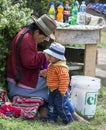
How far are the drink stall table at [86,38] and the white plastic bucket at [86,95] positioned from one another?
0.87 m

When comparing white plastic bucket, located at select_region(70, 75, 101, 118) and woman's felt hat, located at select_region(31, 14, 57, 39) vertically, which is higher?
woman's felt hat, located at select_region(31, 14, 57, 39)

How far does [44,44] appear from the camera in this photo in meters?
6.52

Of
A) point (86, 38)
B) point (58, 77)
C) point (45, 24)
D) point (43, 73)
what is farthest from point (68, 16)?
point (58, 77)

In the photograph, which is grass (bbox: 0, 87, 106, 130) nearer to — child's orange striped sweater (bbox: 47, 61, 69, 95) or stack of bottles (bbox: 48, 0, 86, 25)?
child's orange striped sweater (bbox: 47, 61, 69, 95)

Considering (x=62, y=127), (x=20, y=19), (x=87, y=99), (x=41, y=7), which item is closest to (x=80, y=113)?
(x=87, y=99)

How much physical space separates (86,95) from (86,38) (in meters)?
1.22

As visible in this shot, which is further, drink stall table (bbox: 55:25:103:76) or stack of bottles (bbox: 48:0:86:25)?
stack of bottles (bbox: 48:0:86:25)

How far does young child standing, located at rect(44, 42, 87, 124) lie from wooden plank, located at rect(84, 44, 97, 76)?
1.45m

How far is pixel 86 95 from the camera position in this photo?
571 centimetres

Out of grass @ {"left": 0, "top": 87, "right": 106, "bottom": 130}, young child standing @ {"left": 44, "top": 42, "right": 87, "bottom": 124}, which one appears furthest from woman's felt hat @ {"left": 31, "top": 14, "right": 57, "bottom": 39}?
grass @ {"left": 0, "top": 87, "right": 106, "bottom": 130}

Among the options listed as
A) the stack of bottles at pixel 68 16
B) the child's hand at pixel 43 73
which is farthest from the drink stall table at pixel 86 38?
the child's hand at pixel 43 73

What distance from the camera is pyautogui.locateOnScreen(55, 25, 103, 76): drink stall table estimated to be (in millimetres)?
6434

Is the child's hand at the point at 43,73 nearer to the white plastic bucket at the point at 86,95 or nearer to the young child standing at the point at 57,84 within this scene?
the young child standing at the point at 57,84

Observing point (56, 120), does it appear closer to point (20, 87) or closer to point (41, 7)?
point (20, 87)
